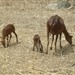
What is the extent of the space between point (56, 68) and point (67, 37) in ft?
8.91

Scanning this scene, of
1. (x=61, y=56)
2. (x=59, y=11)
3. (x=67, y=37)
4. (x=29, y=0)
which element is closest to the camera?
(x=61, y=56)

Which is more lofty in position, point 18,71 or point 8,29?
point 8,29

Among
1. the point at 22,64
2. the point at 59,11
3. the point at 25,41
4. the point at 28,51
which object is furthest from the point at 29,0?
the point at 22,64

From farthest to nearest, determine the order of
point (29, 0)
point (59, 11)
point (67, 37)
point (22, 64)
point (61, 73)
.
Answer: point (29, 0) → point (59, 11) → point (67, 37) → point (22, 64) → point (61, 73)

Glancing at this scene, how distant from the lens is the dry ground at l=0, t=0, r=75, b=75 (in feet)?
32.6

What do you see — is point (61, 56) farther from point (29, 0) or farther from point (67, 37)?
point (29, 0)

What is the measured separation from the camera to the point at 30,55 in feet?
37.1

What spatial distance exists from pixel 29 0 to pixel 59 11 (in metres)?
3.32

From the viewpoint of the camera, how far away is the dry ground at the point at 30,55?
9.95 m

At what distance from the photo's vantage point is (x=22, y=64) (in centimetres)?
1045

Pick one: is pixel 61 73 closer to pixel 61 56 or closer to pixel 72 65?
pixel 72 65

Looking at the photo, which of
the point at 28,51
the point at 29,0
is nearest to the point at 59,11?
the point at 29,0

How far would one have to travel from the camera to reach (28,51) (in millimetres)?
11781

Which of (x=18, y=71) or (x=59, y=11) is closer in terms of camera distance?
(x=18, y=71)
